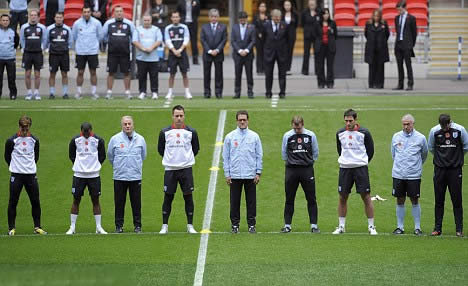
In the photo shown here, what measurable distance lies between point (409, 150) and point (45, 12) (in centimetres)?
1700

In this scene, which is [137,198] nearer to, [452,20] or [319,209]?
[319,209]

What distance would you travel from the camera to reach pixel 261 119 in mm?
25750

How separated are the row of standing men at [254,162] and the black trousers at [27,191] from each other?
0.02 meters

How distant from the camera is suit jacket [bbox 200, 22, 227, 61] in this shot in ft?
90.6

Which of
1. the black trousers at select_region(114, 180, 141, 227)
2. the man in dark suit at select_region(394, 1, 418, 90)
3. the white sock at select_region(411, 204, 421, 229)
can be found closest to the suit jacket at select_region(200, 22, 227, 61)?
the man in dark suit at select_region(394, 1, 418, 90)

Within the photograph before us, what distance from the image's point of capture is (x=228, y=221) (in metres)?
20.0

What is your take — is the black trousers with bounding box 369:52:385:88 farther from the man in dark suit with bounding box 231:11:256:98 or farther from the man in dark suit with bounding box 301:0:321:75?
the man in dark suit with bounding box 231:11:256:98

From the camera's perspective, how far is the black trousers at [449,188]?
18.4 m

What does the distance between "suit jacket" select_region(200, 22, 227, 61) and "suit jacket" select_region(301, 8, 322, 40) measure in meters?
3.80

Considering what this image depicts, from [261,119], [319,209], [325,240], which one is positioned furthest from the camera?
[261,119]

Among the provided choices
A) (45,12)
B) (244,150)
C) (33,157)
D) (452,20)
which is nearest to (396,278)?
(244,150)

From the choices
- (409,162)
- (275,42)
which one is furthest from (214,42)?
(409,162)

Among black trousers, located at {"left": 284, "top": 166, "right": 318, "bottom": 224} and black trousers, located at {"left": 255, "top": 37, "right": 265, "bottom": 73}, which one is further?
black trousers, located at {"left": 255, "top": 37, "right": 265, "bottom": 73}

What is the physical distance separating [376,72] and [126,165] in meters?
13.6
